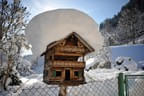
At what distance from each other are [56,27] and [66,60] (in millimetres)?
556

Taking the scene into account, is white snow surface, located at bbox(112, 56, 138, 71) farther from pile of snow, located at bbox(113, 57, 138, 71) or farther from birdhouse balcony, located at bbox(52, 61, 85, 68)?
birdhouse balcony, located at bbox(52, 61, 85, 68)

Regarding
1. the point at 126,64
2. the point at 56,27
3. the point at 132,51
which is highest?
the point at 132,51

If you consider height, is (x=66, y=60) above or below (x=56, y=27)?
below

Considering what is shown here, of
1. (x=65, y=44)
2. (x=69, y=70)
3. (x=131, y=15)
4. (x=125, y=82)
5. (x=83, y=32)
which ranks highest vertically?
(x=131, y=15)

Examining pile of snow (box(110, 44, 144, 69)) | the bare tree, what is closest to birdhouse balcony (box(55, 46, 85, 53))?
the bare tree

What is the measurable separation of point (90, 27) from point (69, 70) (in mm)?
682

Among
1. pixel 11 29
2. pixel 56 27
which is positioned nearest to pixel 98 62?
pixel 11 29

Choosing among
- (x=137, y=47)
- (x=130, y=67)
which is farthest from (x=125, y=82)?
(x=137, y=47)

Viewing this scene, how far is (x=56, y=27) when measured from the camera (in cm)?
188

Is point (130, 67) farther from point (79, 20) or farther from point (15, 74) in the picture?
point (79, 20)

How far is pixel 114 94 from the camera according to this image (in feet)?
12.1

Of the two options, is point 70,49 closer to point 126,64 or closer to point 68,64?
point 68,64

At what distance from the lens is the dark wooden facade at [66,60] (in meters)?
1.99

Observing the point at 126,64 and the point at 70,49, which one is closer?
the point at 70,49
